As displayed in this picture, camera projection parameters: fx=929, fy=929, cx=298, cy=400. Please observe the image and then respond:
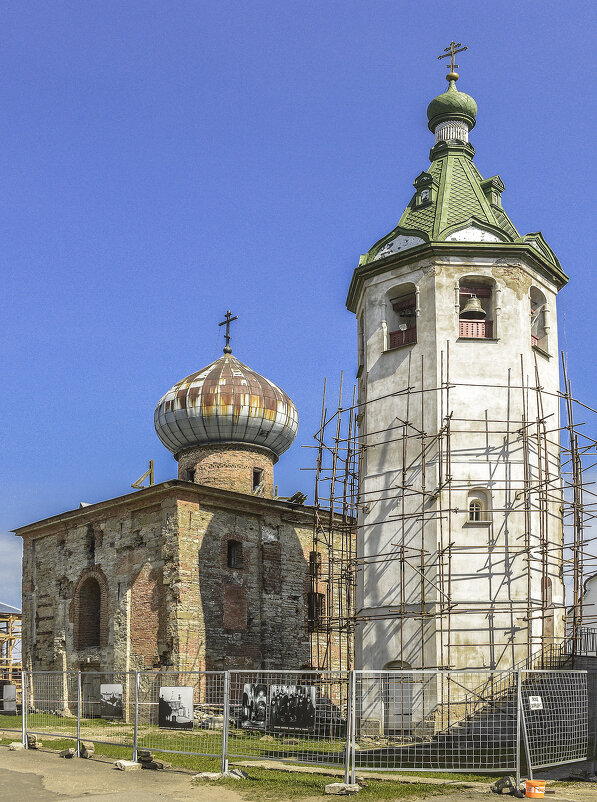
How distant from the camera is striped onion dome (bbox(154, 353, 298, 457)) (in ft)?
99.5

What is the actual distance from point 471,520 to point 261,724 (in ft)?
27.0

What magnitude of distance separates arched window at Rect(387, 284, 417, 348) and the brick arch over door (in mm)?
11628

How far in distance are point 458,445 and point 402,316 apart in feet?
13.2

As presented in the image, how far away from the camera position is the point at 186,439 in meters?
31.0

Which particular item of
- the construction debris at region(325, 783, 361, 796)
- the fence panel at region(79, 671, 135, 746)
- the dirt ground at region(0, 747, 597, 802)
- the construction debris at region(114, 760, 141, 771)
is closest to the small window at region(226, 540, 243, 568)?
the fence panel at region(79, 671, 135, 746)

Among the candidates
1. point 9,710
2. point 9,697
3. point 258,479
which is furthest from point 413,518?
point 9,710

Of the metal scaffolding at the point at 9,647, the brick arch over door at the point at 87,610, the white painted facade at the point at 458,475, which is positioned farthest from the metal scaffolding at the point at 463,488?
the metal scaffolding at the point at 9,647

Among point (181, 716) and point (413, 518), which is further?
point (413, 518)

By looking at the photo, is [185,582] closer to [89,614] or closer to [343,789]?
[89,614]

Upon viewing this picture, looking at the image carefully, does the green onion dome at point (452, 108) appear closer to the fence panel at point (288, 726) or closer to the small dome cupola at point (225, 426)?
the small dome cupola at point (225, 426)

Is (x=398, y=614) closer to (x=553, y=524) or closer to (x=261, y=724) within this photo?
(x=553, y=524)

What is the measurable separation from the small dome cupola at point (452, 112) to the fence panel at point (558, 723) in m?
16.0

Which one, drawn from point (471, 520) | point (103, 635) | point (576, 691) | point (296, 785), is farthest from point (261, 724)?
point (103, 635)

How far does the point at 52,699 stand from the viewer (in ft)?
91.7
